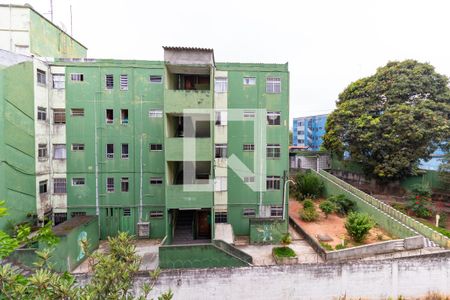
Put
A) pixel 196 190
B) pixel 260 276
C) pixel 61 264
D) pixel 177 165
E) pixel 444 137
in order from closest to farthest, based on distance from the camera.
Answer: pixel 260 276 → pixel 61 264 → pixel 196 190 → pixel 177 165 → pixel 444 137

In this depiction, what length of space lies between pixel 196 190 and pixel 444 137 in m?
19.5

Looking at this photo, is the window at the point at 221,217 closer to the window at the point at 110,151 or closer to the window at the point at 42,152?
the window at the point at 110,151

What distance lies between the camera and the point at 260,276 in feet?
30.4

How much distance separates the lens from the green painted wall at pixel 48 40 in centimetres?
1455

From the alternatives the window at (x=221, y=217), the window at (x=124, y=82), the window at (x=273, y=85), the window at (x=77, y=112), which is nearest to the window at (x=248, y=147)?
the window at (x=273, y=85)

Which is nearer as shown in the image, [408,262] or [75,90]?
[408,262]

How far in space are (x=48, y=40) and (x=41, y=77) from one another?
407 centimetres

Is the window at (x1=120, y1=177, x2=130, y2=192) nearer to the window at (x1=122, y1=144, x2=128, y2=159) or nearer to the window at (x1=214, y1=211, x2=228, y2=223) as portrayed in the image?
the window at (x1=122, y1=144, x2=128, y2=159)

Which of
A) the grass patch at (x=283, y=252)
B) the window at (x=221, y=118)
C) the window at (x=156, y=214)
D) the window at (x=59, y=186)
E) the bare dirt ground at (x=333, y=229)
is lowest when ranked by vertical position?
the grass patch at (x=283, y=252)

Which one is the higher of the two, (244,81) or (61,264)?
(244,81)

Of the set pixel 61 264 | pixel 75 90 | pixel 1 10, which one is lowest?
pixel 61 264

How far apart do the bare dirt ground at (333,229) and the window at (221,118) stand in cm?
900

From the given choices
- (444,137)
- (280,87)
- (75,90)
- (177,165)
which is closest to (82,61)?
(75,90)

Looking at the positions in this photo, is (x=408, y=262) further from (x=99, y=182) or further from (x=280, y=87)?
(x=99, y=182)
